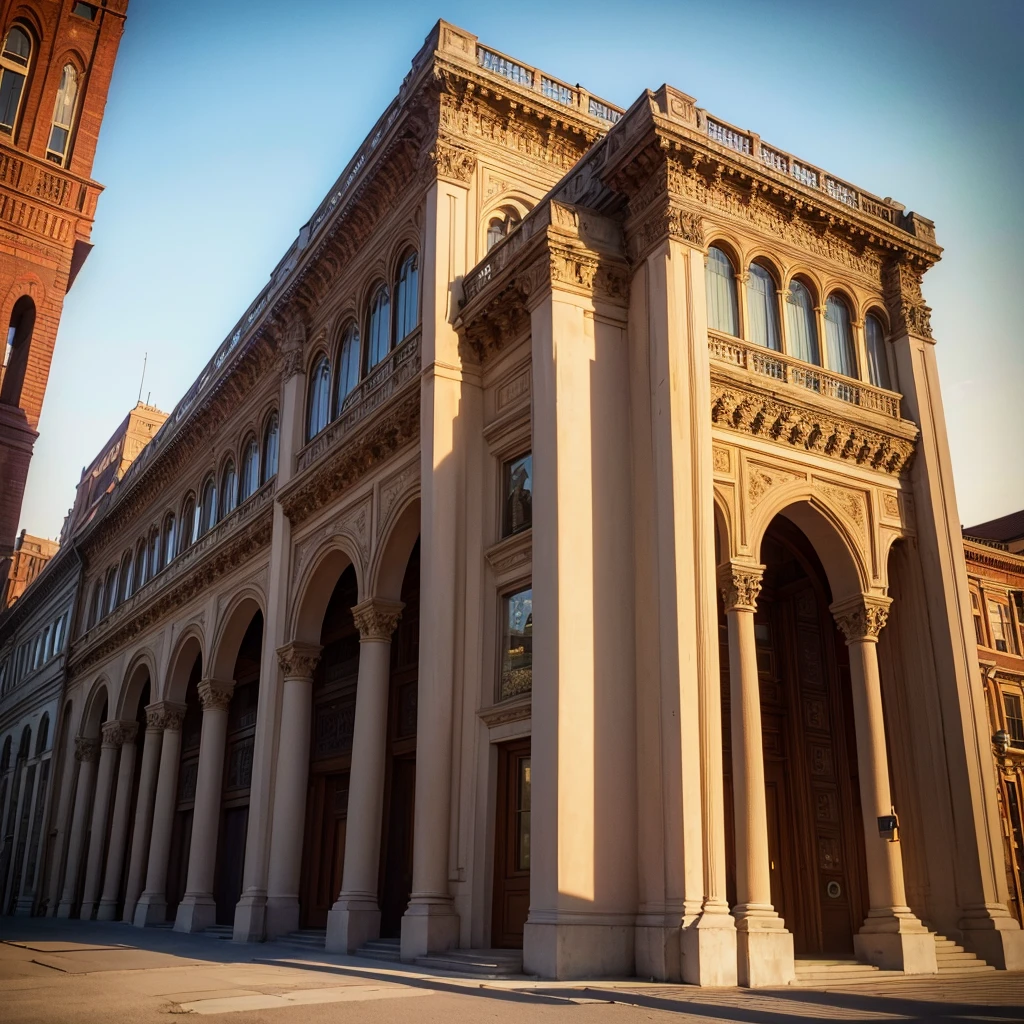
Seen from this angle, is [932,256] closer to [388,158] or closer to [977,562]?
[388,158]

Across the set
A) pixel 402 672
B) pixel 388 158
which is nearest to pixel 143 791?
pixel 402 672

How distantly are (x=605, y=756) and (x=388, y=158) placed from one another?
12.3m

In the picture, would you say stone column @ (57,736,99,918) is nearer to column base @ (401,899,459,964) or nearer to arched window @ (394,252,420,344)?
arched window @ (394,252,420,344)

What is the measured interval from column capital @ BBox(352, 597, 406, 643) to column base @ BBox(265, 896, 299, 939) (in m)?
5.46

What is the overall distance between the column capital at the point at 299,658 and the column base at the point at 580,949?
31.0ft

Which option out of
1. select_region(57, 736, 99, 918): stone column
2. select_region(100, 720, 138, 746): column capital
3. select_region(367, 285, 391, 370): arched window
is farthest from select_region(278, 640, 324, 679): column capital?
select_region(57, 736, 99, 918): stone column

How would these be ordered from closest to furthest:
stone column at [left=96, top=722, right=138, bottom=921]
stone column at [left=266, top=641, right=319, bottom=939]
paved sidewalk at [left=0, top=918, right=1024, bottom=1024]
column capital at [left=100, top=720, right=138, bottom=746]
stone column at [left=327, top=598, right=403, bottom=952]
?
paved sidewalk at [left=0, top=918, right=1024, bottom=1024], stone column at [left=327, top=598, right=403, bottom=952], stone column at [left=266, top=641, right=319, bottom=939], stone column at [left=96, top=722, right=138, bottom=921], column capital at [left=100, top=720, right=138, bottom=746]

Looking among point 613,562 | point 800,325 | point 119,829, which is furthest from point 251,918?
point 800,325

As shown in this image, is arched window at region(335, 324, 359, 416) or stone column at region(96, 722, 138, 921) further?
stone column at region(96, 722, 138, 921)

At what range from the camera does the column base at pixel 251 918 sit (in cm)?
2025

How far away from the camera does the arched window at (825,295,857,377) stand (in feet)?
61.3

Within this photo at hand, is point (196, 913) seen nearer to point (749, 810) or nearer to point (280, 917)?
point (280, 917)

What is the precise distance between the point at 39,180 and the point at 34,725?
35974 mm

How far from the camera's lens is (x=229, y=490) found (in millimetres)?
28344
